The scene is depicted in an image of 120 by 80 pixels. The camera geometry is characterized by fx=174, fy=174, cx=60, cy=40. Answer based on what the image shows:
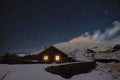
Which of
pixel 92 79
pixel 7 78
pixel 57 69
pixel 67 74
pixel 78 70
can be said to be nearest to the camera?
pixel 7 78

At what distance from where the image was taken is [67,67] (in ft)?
67.7

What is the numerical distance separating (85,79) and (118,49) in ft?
199

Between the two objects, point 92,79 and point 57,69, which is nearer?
point 57,69

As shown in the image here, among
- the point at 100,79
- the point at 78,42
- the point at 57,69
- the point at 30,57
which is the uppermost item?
the point at 78,42

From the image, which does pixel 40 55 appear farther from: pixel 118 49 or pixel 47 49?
pixel 118 49

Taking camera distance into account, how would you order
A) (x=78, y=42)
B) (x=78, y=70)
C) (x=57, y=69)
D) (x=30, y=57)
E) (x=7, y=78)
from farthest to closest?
(x=78, y=42), (x=30, y=57), (x=78, y=70), (x=57, y=69), (x=7, y=78)

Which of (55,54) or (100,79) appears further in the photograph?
(55,54)

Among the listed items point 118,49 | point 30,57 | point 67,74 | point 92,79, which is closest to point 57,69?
point 67,74

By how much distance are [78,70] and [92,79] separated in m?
2.98

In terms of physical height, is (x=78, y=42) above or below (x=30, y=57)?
above

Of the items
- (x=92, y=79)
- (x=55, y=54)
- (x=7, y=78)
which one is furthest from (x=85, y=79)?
(x=55, y=54)

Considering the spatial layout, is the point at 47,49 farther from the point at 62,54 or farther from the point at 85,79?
the point at 85,79

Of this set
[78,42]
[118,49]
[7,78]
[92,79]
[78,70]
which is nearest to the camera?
[7,78]

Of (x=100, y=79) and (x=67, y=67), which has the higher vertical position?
(x=67, y=67)
